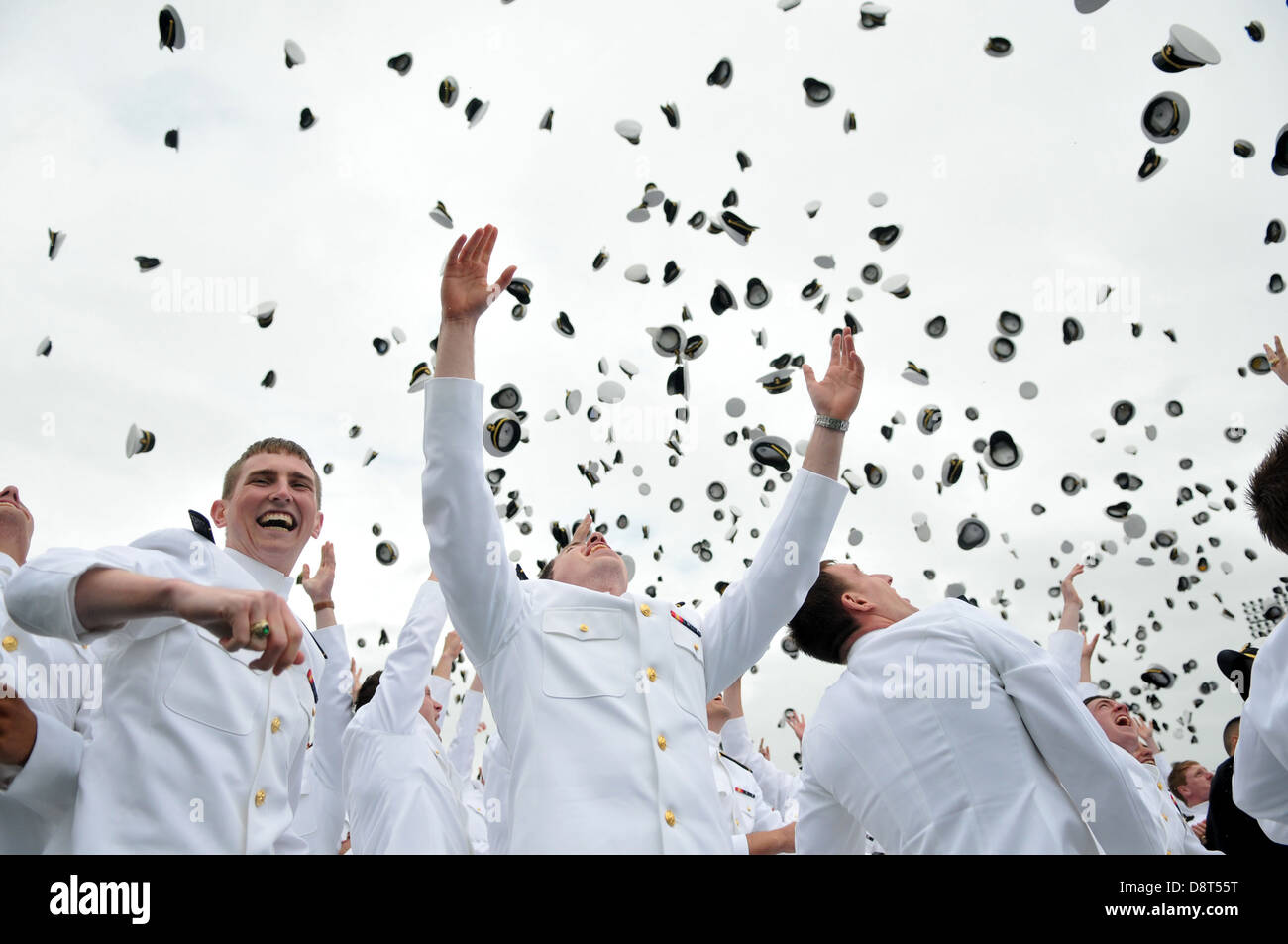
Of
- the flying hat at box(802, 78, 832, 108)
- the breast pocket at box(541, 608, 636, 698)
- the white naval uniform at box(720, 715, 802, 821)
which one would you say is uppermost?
the flying hat at box(802, 78, 832, 108)

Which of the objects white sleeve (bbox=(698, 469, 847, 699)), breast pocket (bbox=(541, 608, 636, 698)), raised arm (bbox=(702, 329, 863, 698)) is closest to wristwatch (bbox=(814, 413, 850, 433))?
raised arm (bbox=(702, 329, 863, 698))

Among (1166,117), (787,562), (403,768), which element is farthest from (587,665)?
(1166,117)

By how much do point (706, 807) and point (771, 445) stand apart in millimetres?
4415

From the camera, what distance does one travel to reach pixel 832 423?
12.9 ft

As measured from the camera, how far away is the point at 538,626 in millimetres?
3518

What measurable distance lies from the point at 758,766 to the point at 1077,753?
7.65 m

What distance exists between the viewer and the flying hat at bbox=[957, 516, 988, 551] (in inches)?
360

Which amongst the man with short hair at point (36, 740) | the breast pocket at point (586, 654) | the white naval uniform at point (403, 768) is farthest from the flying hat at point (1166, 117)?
the man with short hair at point (36, 740)

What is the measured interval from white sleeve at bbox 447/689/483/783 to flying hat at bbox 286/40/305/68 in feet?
20.6

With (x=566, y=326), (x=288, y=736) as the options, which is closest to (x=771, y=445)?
(x=566, y=326)

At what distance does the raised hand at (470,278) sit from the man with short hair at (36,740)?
1.78 m

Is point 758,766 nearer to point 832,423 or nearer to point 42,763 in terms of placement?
point 832,423

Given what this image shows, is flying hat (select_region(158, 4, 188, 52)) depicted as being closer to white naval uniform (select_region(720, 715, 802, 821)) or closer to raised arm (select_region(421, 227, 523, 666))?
raised arm (select_region(421, 227, 523, 666))
